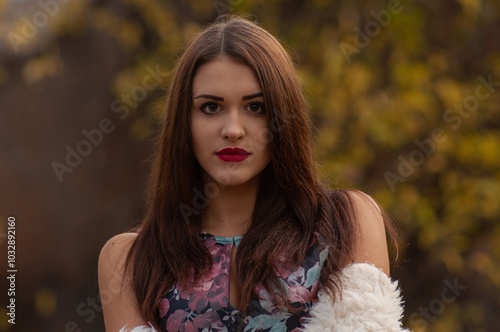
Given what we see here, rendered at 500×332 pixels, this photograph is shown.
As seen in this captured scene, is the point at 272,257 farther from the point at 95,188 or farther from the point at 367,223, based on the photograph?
the point at 95,188

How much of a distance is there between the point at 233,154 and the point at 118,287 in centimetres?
46

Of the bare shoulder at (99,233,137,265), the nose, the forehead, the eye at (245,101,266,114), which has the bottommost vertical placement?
the bare shoulder at (99,233,137,265)

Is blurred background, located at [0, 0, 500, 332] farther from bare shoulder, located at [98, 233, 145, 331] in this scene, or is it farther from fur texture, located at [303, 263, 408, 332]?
fur texture, located at [303, 263, 408, 332]

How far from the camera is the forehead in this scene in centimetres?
243

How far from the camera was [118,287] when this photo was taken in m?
2.54

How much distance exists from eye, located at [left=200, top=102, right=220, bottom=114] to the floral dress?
394 millimetres

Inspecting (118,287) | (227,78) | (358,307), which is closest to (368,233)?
(358,307)

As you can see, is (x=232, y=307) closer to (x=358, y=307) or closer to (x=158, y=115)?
(x=358, y=307)

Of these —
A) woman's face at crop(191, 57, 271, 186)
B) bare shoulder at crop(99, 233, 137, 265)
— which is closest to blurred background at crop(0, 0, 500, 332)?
bare shoulder at crop(99, 233, 137, 265)

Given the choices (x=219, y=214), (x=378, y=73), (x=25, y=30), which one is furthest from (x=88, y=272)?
(x=219, y=214)

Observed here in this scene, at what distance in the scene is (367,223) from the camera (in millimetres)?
2518

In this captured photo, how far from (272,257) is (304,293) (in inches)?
4.6

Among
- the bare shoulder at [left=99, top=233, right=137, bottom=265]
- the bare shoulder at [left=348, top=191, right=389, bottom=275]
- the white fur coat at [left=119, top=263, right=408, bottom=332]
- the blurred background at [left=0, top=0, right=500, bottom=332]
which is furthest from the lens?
the blurred background at [left=0, top=0, right=500, bottom=332]

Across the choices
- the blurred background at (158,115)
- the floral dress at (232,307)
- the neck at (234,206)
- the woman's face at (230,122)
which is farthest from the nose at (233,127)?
the blurred background at (158,115)
